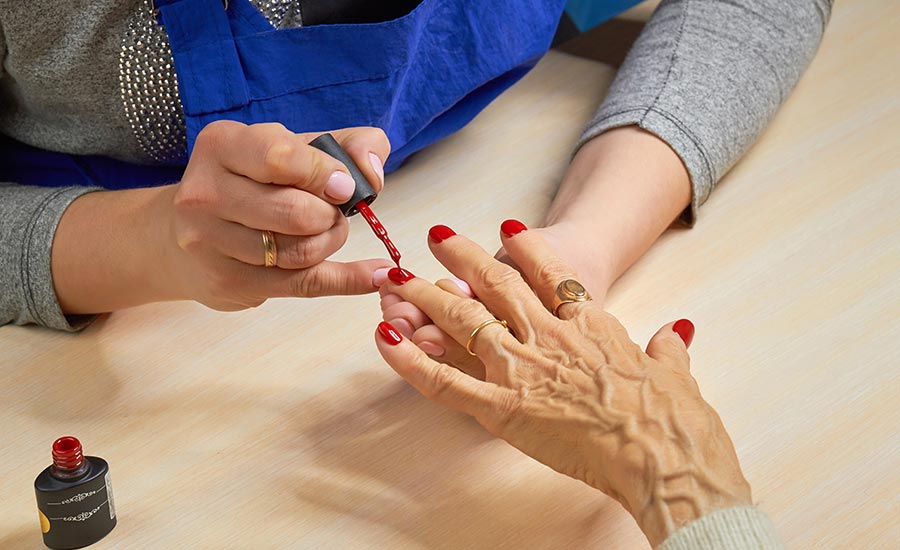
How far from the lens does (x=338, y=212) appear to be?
32.1 inches

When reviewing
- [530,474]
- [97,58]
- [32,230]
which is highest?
[97,58]

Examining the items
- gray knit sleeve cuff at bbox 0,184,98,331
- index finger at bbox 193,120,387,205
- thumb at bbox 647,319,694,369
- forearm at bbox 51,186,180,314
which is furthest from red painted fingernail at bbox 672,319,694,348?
gray knit sleeve cuff at bbox 0,184,98,331

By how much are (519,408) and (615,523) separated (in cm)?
12

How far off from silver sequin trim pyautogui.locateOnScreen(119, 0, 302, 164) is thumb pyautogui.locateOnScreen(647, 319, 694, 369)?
485mm

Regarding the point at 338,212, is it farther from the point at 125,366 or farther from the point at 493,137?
the point at 493,137

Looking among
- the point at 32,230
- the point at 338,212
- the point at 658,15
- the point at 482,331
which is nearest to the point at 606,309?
Result: the point at 482,331

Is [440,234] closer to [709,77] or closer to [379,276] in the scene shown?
[379,276]

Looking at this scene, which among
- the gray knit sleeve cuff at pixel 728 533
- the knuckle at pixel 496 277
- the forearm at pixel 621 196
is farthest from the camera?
the forearm at pixel 621 196

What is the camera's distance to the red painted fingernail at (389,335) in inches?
32.9

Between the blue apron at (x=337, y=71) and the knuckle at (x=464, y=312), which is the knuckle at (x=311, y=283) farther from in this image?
the blue apron at (x=337, y=71)

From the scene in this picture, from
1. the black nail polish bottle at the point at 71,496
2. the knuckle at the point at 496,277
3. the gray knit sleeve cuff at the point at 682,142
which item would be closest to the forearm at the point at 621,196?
the gray knit sleeve cuff at the point at 682,142

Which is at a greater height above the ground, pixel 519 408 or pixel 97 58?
pixel 97 58

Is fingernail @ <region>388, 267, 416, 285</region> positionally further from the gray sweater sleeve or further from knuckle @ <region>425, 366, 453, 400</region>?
the gray sweater sleeve

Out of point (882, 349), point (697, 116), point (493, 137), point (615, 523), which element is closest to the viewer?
point (615, 523)
